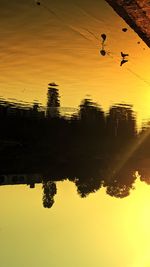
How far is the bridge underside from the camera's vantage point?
3592 millimetres

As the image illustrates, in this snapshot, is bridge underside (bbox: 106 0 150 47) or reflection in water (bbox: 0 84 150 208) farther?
reflection in water (bbox: 0 84 150 208)

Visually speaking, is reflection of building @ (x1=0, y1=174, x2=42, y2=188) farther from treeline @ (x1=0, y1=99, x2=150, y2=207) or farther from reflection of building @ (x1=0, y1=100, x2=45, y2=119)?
reflection of building @ (x1=0, y1=100, x2=45, y2=119)

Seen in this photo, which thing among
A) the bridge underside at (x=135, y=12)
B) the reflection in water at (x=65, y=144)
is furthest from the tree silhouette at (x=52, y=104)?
the bridge underside at (x=135, y=12)

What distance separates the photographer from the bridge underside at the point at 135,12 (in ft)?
11.8

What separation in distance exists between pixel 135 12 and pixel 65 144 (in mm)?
11382

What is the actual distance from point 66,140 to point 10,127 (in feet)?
11.3

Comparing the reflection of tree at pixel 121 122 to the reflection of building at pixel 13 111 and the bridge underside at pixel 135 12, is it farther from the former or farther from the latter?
the bridge underside at pixel 135 12

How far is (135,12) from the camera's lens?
3805 mm

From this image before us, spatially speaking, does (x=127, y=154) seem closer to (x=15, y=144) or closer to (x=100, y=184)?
(x=100, y=184)

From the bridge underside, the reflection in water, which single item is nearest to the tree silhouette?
the reflection in water

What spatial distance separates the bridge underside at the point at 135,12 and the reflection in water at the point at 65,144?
6.37m

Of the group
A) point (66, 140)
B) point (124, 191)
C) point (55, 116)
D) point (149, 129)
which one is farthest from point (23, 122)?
point (124, 191)

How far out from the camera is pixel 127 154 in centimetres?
1900

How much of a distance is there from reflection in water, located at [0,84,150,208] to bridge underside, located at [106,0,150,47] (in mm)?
6375
